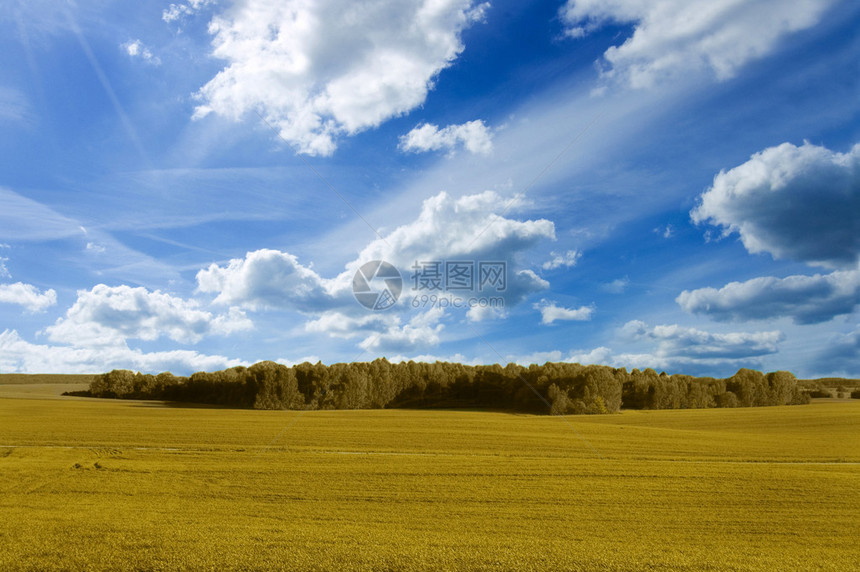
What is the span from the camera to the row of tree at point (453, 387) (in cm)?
6103

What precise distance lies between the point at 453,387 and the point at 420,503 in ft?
180

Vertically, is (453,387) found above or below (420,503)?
above

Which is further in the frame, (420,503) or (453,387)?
(453,387)

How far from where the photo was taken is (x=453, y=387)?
71312 millimetres

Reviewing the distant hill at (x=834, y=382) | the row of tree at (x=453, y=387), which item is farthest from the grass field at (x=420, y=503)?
the distant hill at (x=834, y=382)

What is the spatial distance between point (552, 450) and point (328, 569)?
811 inches

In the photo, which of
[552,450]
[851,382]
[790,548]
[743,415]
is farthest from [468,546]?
[851,382]

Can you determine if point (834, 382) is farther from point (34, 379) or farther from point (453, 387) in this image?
point (34, 379)

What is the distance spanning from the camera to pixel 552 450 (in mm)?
29422

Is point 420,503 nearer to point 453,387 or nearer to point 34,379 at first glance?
point 453,387

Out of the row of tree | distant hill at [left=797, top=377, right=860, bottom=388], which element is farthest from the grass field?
distant hill at [left=797, top=377, right=860, bottom=388]

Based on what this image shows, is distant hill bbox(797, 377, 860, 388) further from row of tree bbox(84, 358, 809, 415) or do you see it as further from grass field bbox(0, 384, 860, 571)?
grass field bbox(0, 384, 860, 571)

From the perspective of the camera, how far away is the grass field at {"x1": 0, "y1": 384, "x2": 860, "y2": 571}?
11.9 metres

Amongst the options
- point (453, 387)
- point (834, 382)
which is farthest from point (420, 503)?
point (834, 382)
